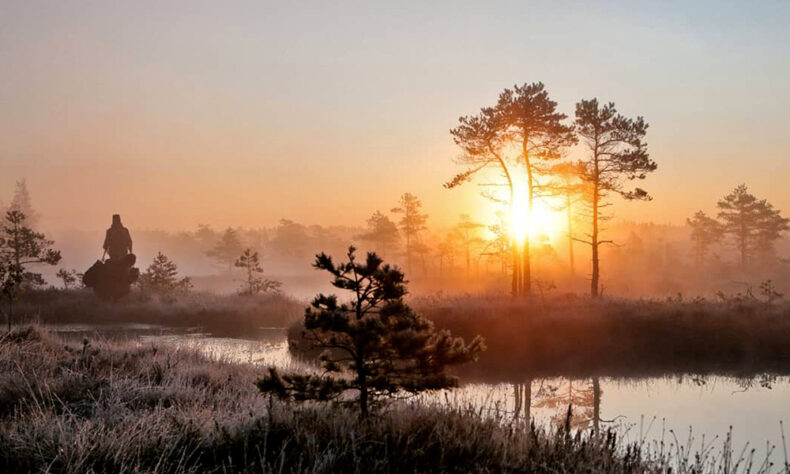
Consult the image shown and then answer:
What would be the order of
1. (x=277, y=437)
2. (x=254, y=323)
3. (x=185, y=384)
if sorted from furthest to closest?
(x=254, y=323)
(x=185, y=384)
(x=277, y=437)

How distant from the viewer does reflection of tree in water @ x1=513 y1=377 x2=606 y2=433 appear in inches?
535

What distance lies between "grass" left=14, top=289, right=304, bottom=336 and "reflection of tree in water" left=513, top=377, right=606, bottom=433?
16.5m

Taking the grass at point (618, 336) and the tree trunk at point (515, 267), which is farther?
the tree trunk at point (515, 267)

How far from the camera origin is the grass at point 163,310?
30.9m

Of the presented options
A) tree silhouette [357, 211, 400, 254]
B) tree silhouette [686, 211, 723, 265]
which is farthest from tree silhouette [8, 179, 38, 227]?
tree silhouette [686, 211, 723, 265]

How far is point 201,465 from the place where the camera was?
5.81m

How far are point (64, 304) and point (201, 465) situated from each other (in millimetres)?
30904

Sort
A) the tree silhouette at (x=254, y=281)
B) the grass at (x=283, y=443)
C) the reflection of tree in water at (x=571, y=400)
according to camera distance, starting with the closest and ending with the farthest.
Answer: the grass at (x=283, y=443), the reflection of tree in water at (x=571, y=400), the tree silhouette at (x=254, y=281)

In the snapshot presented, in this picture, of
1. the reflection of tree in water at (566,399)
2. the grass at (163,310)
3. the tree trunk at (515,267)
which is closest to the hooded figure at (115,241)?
the grass at (163,310)

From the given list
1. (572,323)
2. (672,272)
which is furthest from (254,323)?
(672,272)

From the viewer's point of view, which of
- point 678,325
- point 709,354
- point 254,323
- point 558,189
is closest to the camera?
point 709,354

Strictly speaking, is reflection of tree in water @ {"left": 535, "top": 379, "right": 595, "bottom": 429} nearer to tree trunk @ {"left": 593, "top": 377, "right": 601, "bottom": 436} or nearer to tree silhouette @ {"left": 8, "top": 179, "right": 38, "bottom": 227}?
tree trunk @ {"left": 593, "top": 377, "right": 601, "bottom": 436}

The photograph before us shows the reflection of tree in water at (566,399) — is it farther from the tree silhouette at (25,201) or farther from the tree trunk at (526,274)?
the tree silhouette at (25,201)

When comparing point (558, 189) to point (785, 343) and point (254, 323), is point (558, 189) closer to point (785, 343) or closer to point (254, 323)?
point (785, 343)
